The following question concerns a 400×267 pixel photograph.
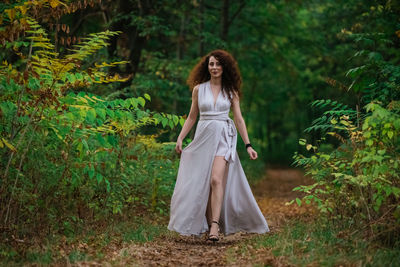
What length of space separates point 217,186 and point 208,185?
170 mm

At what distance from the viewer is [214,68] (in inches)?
240

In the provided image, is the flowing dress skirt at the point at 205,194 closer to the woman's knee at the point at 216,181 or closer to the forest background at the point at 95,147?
Result: the woman's knee at the point at 216,181

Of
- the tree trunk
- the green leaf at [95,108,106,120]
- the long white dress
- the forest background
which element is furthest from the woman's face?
the tree trunk

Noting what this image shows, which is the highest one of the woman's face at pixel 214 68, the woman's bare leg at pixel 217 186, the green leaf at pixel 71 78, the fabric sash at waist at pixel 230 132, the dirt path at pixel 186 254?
the woman's face at pixel 214 68

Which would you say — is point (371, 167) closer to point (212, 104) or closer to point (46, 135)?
point (212, 104)

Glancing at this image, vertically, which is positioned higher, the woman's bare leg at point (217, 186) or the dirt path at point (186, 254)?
the woman's bare leg at point (217, 186)

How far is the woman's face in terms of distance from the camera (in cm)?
610

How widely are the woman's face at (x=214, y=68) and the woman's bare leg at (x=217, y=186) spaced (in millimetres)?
1100

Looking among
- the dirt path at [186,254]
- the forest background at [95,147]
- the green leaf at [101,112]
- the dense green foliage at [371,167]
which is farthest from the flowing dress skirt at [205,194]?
the green leaf at [101,112]

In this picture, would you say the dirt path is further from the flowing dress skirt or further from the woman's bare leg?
the woman's bare leg

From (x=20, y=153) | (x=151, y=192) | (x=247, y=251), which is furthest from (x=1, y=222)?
(x=151, y=192)

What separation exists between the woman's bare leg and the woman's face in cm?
110

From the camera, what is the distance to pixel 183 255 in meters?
5.02

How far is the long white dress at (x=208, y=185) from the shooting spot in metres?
5.91
